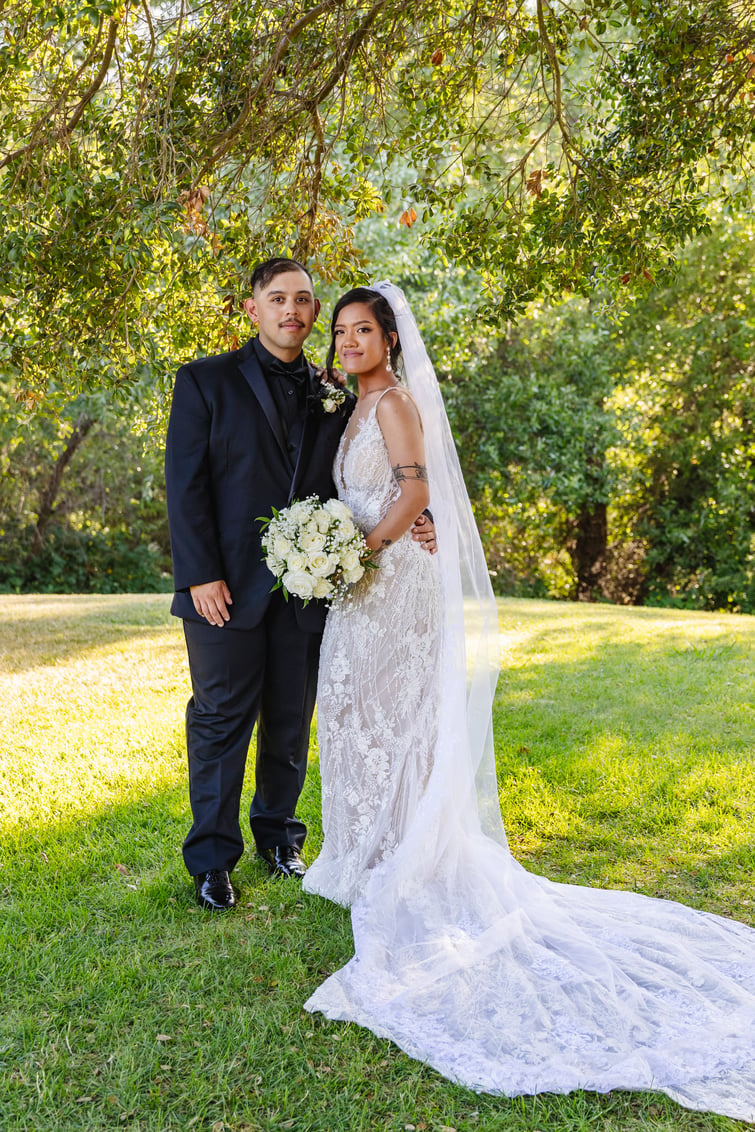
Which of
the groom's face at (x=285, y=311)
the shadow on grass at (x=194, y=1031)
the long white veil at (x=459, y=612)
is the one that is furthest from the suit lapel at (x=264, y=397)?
the shadow on grass at (x=194, y=1031)

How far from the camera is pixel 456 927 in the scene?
325cm

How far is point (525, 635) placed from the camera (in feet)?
31.6

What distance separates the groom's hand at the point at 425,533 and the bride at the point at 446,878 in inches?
1.3

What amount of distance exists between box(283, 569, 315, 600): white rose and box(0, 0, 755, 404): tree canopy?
161 centimetres

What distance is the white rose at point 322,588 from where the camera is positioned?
11.4 ft

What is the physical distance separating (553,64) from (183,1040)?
444 centimetres

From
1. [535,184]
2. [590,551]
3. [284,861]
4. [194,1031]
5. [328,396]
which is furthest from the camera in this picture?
[590,551]

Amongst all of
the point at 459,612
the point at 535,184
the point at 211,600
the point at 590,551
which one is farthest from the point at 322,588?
the point at 590,551

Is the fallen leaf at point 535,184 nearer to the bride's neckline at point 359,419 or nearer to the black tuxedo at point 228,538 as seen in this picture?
the bride's neckline at point 359,419

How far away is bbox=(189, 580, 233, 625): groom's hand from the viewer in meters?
Result: 3.63

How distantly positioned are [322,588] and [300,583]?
12 centimetres

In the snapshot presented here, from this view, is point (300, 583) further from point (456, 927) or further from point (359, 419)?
point (456, 927)

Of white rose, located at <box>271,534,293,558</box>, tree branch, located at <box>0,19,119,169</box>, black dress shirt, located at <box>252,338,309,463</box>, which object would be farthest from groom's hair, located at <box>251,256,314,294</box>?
tree branch, located at <box>0,19,119,169</box>

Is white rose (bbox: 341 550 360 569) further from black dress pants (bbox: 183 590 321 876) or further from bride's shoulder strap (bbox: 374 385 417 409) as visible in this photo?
bride's shoulder strap (bbox: 374 385 417 409)
